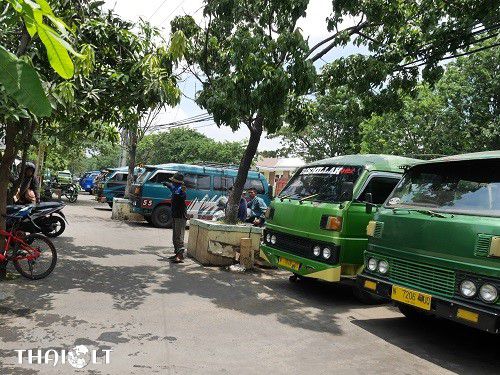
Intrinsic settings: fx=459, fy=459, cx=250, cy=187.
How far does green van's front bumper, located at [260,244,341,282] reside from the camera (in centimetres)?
625

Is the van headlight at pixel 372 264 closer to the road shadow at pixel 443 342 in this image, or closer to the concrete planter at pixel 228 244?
the road shadow at pixel 443 342

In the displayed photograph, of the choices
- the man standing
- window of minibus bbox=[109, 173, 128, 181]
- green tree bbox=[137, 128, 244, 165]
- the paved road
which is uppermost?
green tree bbox=[137, 128, 244, 165]

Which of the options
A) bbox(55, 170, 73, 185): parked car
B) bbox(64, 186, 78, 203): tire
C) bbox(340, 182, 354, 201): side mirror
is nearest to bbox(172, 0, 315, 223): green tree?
bbox(340, 182, 354, 201): side mirror

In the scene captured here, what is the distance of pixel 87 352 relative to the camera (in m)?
4.21

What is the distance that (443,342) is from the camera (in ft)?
17.3

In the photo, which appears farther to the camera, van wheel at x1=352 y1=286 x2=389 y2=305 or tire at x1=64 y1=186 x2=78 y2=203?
tire at x1=64 y1=186 x2=78 y2=203

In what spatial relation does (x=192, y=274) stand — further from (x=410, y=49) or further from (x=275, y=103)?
(x=410, y=49)

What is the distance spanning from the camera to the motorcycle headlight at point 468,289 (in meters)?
4.30

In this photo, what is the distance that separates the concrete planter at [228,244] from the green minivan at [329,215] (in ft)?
3.45

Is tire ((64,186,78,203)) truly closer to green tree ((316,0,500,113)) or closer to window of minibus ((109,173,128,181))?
window of minibus ((109,173,128,181))

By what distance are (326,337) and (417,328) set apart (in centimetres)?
142

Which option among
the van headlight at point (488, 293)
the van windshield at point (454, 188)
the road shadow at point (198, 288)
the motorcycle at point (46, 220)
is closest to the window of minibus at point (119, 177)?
the motorcycle at point (46, 220)

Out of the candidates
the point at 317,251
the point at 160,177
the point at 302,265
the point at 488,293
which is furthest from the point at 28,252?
the point at 160,177

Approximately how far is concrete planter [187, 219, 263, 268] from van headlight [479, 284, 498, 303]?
16.1 ft
